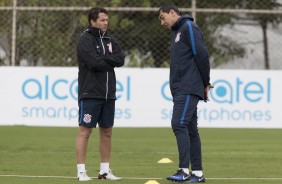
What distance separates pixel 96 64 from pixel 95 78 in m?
0.20

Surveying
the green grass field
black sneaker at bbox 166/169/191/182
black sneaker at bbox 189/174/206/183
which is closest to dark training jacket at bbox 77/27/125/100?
the green grass field

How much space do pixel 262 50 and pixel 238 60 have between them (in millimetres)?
657

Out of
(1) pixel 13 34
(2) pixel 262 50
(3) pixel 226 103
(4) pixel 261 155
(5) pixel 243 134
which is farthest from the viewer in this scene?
(2) pixel 262 50

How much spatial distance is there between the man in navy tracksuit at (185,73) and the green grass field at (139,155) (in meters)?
0.47

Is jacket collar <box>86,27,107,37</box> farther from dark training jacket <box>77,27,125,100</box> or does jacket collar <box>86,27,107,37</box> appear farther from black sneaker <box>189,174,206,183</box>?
black sneaker <box>189,174,206,183</box>

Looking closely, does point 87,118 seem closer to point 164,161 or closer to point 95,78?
point 95,78

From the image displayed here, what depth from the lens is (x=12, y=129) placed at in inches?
765

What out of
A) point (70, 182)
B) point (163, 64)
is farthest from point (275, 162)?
point (163, 64)

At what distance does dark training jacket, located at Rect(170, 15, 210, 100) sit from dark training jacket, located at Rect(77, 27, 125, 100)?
0.72m

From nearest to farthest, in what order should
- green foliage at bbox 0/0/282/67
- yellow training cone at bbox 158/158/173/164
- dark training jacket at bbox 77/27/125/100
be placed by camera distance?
dark training jacket at bbox 77/27/125/100 < yellow training cone at bbox 158/158/173/164 < green foliage at bbox 0/0/282/67

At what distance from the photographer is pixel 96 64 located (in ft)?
35.3

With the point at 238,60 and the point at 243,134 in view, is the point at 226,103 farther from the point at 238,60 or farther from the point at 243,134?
the point at 238,60

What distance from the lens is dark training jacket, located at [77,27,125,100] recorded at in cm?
1083

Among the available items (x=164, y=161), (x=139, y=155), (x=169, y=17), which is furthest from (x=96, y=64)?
(x=139, y=155)
